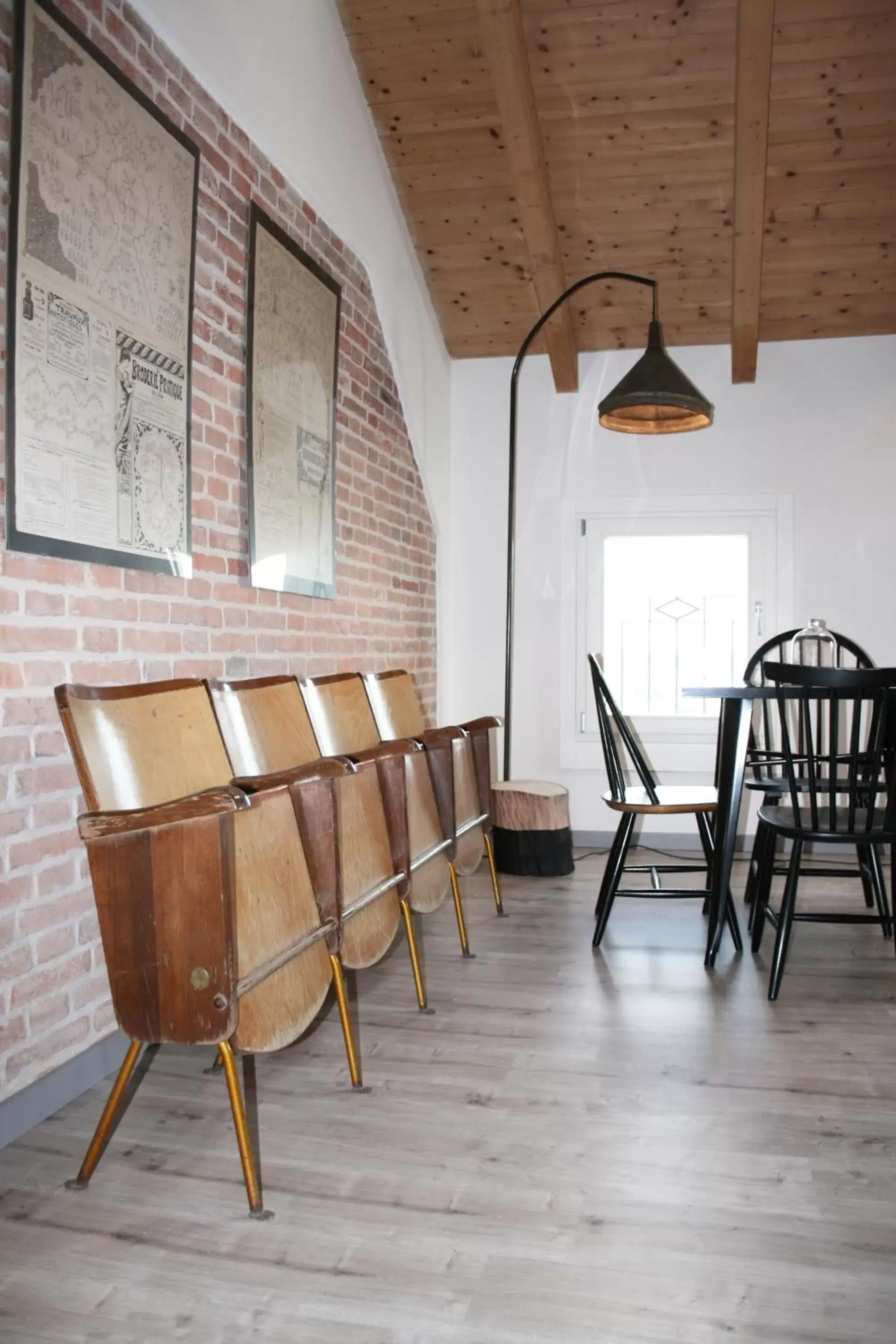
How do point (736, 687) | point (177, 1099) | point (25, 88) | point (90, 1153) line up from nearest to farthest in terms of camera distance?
point (90, 1153) < point (25, 88) < point (177, 1099) < point (736, 687)

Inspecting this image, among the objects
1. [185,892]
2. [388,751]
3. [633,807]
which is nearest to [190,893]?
[185,892]

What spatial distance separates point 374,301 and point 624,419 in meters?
1.08

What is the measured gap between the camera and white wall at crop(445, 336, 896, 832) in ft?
16.1

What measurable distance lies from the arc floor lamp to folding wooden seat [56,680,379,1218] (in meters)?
2.19

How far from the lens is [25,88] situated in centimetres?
200

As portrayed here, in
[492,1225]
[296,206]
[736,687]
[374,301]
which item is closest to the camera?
[492,1225]

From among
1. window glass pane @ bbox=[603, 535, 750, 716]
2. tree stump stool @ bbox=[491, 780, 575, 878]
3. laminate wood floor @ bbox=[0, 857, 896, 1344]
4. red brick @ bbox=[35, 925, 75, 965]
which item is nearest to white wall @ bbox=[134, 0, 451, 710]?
window glass pane @ bbox=[603, 535, 750, 716]

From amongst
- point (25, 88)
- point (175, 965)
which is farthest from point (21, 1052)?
point (25, 88)

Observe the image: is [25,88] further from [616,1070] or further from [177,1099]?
[616,1070]

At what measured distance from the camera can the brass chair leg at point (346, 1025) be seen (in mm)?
2158

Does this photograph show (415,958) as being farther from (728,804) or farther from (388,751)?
(728,804)

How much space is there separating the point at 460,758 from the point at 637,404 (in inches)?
54.4

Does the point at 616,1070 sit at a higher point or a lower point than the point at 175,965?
lower

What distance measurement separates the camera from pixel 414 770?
2.85 metres
